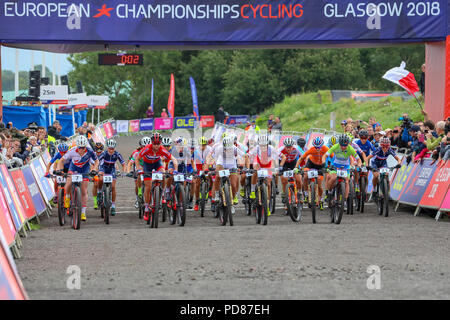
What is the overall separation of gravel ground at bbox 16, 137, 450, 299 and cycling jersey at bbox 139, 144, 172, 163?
1298 mm

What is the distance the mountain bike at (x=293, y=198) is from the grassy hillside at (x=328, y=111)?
19073mm

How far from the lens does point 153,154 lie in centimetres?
1675

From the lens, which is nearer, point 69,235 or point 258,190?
point 69,235

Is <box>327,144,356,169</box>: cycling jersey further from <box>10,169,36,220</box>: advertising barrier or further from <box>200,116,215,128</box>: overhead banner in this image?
<box>200,116,215,128</box>: overhead banner

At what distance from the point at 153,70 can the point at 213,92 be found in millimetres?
15336

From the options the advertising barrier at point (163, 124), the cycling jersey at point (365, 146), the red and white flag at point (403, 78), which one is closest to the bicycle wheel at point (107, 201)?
the cycling jersey at point (365, 146)

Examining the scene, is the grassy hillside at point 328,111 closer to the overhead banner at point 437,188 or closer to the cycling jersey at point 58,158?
the overhead banner at point 437,188

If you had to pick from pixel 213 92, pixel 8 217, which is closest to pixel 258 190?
pixel 8 217

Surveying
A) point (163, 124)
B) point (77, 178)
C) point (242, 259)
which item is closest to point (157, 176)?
point (77, 178)

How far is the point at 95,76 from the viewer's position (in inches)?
3866

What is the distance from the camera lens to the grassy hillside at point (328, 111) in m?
41.0

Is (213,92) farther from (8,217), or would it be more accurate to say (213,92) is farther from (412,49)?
(8,217)
